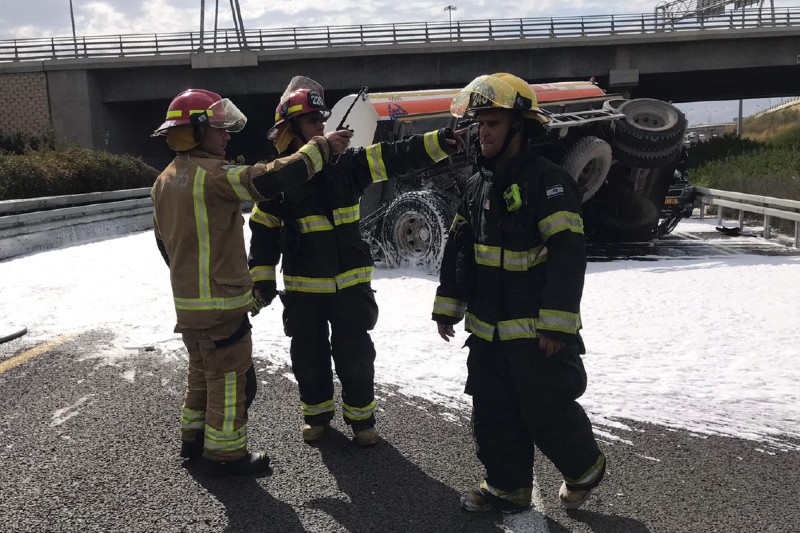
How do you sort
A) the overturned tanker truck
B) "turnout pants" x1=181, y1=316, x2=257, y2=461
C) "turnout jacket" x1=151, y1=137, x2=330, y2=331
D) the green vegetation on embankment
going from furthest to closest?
the green vegetation on embankment < the overturned tanker truck < "turnout pants" x1=181, y1=316, x2=257, y2=461 < "turnout jacket" x1=151, y1=137, x2=330, y2=331

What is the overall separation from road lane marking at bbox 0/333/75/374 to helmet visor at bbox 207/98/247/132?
10.3 feet

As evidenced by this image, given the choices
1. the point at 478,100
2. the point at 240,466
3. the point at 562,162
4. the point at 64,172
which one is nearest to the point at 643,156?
the point at 562,162

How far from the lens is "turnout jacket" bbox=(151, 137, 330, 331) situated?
11.5 ft

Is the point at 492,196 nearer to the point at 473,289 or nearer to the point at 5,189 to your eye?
the point at 473,289

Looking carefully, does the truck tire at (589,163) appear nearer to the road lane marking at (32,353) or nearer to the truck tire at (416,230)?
the truck tire at (416,230)

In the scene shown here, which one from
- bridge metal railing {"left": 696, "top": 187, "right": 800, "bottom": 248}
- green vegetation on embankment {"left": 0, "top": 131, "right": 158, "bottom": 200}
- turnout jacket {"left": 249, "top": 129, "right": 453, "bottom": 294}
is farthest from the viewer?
green vegetation on embankment {"left": 0, "top": 131, "right": 158, "bottom": 200}

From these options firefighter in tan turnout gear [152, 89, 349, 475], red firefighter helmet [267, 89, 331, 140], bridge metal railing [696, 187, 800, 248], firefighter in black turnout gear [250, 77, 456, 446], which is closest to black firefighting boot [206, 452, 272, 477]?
firefighter in tan turnout gear [152, 89, 349, 475]

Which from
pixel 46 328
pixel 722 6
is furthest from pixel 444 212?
pixel 722 6

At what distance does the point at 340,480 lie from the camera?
3580 millimetres

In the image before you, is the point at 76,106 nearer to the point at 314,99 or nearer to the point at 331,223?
the point at 314,99

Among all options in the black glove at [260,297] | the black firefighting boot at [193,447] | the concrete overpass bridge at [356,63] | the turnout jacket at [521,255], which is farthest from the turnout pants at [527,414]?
the concrete overpass bridge at [356,63]

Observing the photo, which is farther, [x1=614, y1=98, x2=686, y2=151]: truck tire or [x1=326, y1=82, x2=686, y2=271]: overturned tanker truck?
[x1=614, y1=98, x2=686, y2=151]: truck tire

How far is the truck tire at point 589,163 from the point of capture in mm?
9508

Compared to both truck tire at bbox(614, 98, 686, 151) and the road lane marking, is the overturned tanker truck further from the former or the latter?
the road lane marking
